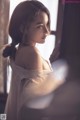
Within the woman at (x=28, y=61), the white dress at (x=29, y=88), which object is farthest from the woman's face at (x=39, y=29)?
the white dress at (x=29, y=88)

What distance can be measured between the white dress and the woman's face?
10 cm

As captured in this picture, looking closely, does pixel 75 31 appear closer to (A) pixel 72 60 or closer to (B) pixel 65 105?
(A) pixel 72 60

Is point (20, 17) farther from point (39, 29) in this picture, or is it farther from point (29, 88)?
point (29, 88)

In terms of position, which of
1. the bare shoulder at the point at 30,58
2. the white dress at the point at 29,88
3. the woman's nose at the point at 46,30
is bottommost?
the white dress at the point at 29,88

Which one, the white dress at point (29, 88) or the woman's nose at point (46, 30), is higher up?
the woman's nose at point (46, 30)

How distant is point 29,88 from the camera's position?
1.02 meters

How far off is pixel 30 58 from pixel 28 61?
12 mm

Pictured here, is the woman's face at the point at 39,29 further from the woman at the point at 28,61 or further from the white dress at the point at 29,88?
the white dress at the point at 29,88

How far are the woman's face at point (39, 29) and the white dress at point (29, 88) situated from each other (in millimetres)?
101

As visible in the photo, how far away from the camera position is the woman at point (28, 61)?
101 cm

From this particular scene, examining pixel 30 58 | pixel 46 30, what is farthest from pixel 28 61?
pixel 46 30

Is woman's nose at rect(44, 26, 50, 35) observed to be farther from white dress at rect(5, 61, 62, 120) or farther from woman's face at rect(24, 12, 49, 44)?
white dress at rect(5, 61, 62, 120)

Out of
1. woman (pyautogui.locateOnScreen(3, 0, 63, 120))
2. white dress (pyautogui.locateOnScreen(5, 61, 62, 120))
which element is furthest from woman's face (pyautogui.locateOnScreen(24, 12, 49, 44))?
white dress (pyautogui.locateOnScreen(5, 61, 62, 120))

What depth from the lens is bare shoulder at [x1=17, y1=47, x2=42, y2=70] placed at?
1010mm
